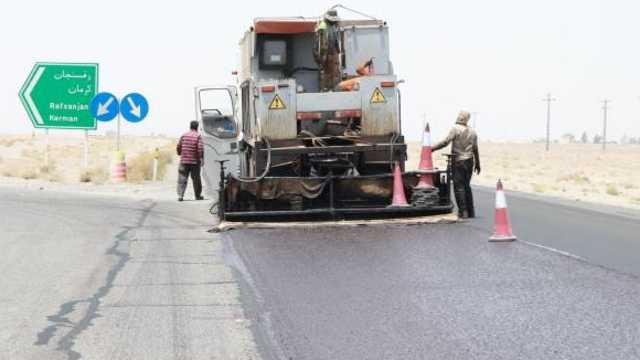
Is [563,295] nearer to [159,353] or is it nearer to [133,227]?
[159,353]

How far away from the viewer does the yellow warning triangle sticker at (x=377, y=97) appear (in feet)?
51.5

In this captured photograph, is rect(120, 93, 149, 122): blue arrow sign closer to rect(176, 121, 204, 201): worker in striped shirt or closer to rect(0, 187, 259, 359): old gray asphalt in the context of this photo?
rect(176, 121, 204, 201): worker in striped shirt

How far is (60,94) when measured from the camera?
3092cm

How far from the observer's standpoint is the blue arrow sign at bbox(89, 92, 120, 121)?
29578 millimetres

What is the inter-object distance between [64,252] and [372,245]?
3.87 meters

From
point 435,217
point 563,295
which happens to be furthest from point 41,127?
point 563,295

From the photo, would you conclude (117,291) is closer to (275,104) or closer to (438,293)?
(438,293)

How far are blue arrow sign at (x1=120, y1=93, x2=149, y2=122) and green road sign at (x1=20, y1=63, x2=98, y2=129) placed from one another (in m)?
1.82

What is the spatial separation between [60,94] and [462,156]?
1830 cm

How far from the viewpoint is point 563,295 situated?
8.98 meters

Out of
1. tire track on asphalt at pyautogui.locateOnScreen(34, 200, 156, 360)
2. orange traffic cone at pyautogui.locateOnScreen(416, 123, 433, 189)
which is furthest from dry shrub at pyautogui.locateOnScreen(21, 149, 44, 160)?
tire track on asphalt at pyautogui.locateOnScreen(34, 200, 156, 360)

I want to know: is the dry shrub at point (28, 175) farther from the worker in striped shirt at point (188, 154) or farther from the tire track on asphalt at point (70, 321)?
Result: the tire track on asphalt at point (70, 321)

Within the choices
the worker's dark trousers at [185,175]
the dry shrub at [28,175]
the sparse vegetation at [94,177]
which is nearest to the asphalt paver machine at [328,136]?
the worker's dark trousers at [185,175]

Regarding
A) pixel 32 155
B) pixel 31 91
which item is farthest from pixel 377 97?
pixel 32 155
